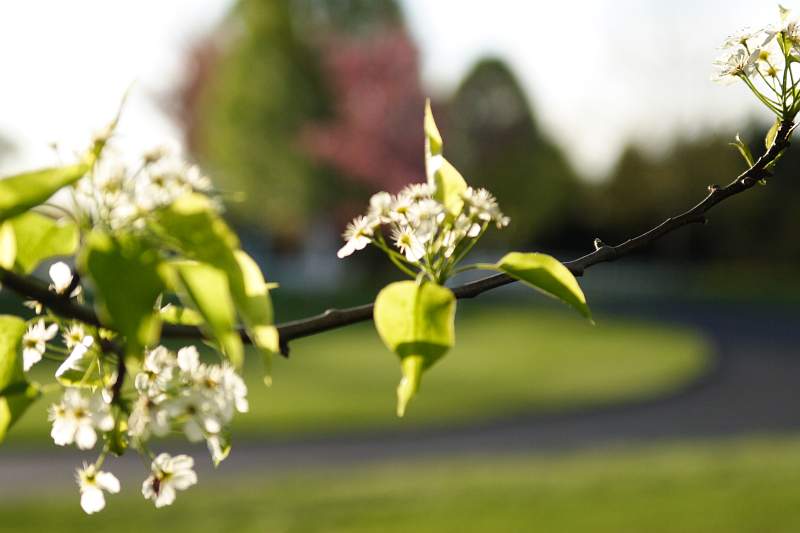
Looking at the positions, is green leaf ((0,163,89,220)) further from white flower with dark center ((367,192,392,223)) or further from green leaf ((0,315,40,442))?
white flower with dark center ((367,192,392,223))

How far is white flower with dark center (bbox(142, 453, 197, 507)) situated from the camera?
85 centimetres

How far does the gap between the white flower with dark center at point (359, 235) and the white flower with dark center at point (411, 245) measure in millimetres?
31

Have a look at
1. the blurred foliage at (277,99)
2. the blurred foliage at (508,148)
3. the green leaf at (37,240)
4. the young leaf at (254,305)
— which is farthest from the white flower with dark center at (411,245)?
the blurred foliage at (508,148)

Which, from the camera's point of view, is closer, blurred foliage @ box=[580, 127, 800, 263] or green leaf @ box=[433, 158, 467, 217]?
green leaf @ box=[433, 158, 467, 217]

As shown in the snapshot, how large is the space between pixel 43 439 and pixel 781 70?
39.6ft

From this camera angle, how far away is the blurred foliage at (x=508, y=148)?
3369 cm

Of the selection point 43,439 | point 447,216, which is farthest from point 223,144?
point 447,216

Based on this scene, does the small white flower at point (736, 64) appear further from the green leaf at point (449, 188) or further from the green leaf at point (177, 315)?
the green leaf at point (177, 315)

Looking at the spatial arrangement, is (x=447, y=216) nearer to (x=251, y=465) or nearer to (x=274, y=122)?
(x=251, y=465)

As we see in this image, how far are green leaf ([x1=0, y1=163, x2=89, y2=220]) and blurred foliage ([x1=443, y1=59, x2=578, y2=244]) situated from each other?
32.8 m

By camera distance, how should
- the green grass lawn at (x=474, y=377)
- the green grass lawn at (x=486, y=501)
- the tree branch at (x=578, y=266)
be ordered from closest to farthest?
1. the tree branch at (x=578, y=266)
2. the green grass lawn at (x=486, y=501)
3. the green grass lawn at (x=474, y=377)

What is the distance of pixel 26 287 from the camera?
2.21 ft

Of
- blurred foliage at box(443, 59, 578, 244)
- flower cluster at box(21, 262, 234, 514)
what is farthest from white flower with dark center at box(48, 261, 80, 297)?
blurred foliage at box(443, 59, 578, 244)

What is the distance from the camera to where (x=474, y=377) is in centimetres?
1673
